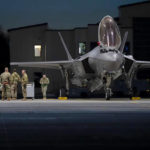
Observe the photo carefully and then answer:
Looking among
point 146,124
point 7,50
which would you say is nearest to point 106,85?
point 146,124

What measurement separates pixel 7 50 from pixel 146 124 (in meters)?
67.8

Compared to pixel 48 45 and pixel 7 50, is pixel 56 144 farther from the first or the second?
pixel 7 50

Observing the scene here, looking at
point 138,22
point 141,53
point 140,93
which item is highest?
point 138,22

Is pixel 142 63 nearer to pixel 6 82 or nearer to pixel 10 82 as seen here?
pixel 10 82

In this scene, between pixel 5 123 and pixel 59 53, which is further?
pixel 59 53

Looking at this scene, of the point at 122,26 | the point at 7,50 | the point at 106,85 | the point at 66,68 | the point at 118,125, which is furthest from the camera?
the point at 7,50

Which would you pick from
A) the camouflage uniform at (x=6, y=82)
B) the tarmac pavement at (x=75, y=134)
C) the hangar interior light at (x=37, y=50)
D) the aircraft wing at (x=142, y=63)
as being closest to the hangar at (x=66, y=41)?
the hangar interior light at (x=37, y=50)

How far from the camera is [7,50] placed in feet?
252

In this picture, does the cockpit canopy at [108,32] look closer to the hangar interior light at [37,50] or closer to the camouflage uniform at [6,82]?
the camouflage uniform at [6,82]

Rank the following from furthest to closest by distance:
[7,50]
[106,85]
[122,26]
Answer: [7,50] < [122,26] < [106,85]

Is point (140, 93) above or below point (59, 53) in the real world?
below

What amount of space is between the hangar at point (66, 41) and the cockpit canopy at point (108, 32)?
19.2 meters

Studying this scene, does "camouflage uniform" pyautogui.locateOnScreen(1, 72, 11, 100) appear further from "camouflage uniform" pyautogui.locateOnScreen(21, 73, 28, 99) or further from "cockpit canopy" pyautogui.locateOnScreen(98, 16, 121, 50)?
"cockpit canopy" pyautogui.locateOnScreen(98, 16, 121, 50)

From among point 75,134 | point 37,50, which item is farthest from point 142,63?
point 37,50
